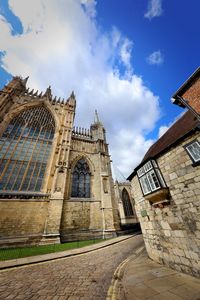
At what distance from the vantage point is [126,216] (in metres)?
30.4

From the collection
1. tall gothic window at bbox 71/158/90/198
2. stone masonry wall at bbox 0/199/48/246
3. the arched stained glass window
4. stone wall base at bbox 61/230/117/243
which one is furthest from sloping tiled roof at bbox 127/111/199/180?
the arched stained glass window

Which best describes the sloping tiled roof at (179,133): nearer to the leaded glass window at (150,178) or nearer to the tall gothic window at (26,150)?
the leaded glass window at (150,178)

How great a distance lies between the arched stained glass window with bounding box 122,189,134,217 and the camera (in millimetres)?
31233

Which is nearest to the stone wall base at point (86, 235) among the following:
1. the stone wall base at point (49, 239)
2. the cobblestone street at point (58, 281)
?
the stone wall base at point (49, 239)

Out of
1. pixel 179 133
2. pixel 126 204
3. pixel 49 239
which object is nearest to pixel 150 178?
pixel 179 133

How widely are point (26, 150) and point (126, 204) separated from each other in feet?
86.9

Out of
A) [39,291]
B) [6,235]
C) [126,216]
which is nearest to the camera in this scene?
[39,291]

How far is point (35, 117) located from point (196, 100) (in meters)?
21.3

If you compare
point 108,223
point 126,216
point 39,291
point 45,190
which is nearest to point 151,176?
point 39,291

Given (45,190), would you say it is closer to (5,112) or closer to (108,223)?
(108,223)

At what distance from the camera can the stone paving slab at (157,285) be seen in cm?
351

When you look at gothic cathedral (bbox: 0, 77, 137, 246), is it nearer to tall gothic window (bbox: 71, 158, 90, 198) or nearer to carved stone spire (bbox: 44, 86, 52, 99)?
tall gothic window (bbox: 71, 158, 90, 198)

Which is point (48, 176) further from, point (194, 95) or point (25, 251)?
point (194, 95)

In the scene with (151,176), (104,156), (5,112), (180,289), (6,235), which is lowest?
(180,289)
